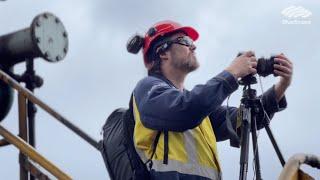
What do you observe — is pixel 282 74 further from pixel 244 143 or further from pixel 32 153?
pixel 32 153

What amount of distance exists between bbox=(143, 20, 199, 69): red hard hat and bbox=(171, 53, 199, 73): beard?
22 centimetres

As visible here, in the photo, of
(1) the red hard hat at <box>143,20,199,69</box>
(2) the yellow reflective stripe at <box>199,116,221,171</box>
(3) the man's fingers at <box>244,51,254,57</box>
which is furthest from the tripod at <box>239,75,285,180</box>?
(1) the red hard hat at <box>143,20,199,69</box>

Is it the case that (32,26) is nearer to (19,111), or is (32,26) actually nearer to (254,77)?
(19,111)

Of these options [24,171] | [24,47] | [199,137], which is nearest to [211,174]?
[199,137]

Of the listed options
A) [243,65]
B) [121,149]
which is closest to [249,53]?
[243,65]

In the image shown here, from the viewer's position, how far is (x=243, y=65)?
3895 mm

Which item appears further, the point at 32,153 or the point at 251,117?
the point at 32,153

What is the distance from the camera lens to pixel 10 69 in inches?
210

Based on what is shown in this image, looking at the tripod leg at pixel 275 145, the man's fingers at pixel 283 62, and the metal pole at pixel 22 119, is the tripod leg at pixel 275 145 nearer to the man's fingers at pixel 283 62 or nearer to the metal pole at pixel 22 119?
the man's fingers at pixel 283 62

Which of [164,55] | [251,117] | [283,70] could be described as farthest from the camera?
[164,55]

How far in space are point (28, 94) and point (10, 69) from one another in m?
0.44

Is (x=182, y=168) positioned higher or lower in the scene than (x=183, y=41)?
lower

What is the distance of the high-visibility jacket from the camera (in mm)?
3732

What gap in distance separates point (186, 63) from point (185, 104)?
1.96 feet
